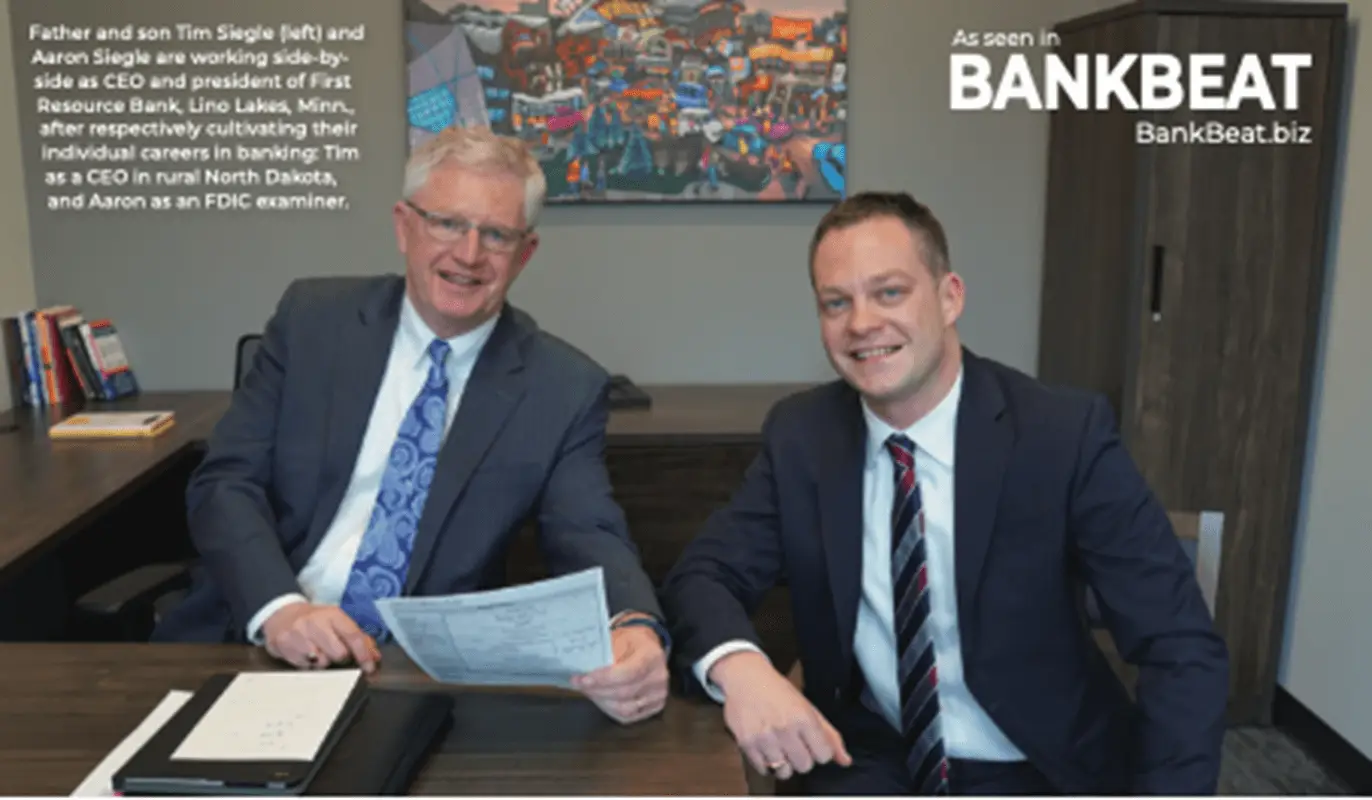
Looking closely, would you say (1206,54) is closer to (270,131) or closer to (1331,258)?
(1331,258)

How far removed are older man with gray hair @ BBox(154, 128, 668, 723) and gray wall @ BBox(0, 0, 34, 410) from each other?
1731mm

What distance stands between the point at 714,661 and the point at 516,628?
283 millimetres

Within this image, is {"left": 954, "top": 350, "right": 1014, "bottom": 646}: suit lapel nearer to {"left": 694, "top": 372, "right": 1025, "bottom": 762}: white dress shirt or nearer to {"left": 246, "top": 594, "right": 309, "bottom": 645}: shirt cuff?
{"left": 694, "top": 372, "right": 1025, "bottom": 762}: white dress shirt

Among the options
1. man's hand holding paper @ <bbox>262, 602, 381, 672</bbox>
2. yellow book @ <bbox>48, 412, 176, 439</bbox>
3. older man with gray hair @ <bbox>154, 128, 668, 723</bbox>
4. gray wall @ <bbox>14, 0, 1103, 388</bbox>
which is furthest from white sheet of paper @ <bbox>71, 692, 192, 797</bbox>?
gray wall @ <bbox>14, 0, 1103, 388</bbox>

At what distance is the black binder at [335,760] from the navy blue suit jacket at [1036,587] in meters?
0.34

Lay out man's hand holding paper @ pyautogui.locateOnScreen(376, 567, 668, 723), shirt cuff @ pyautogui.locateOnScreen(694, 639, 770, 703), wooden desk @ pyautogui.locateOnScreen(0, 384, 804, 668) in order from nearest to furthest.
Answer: man's hand holding paper @ pyautogui.locateOnScreen(376, 567, 668, 723) → shirt cuff @ pyautogui.locateOnScreen(694, 639, 770, 703) → wooden desk @ pyautogui.locateOnScreen(0, 384, 804, 668)

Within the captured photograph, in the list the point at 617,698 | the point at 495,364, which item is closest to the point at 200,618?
the point at 495,364

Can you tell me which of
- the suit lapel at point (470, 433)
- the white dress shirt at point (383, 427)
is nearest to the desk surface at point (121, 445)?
the white dress shirt at point (383, 427)

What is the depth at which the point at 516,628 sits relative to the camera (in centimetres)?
110

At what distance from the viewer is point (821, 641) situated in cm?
155

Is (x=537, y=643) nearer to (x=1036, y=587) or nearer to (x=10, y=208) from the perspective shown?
(x=1036, y=587)

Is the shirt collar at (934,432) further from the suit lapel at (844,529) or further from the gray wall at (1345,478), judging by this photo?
the gray wall at (1345,478)

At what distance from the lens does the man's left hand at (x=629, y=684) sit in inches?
45.9

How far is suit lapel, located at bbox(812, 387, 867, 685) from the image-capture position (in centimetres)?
150
